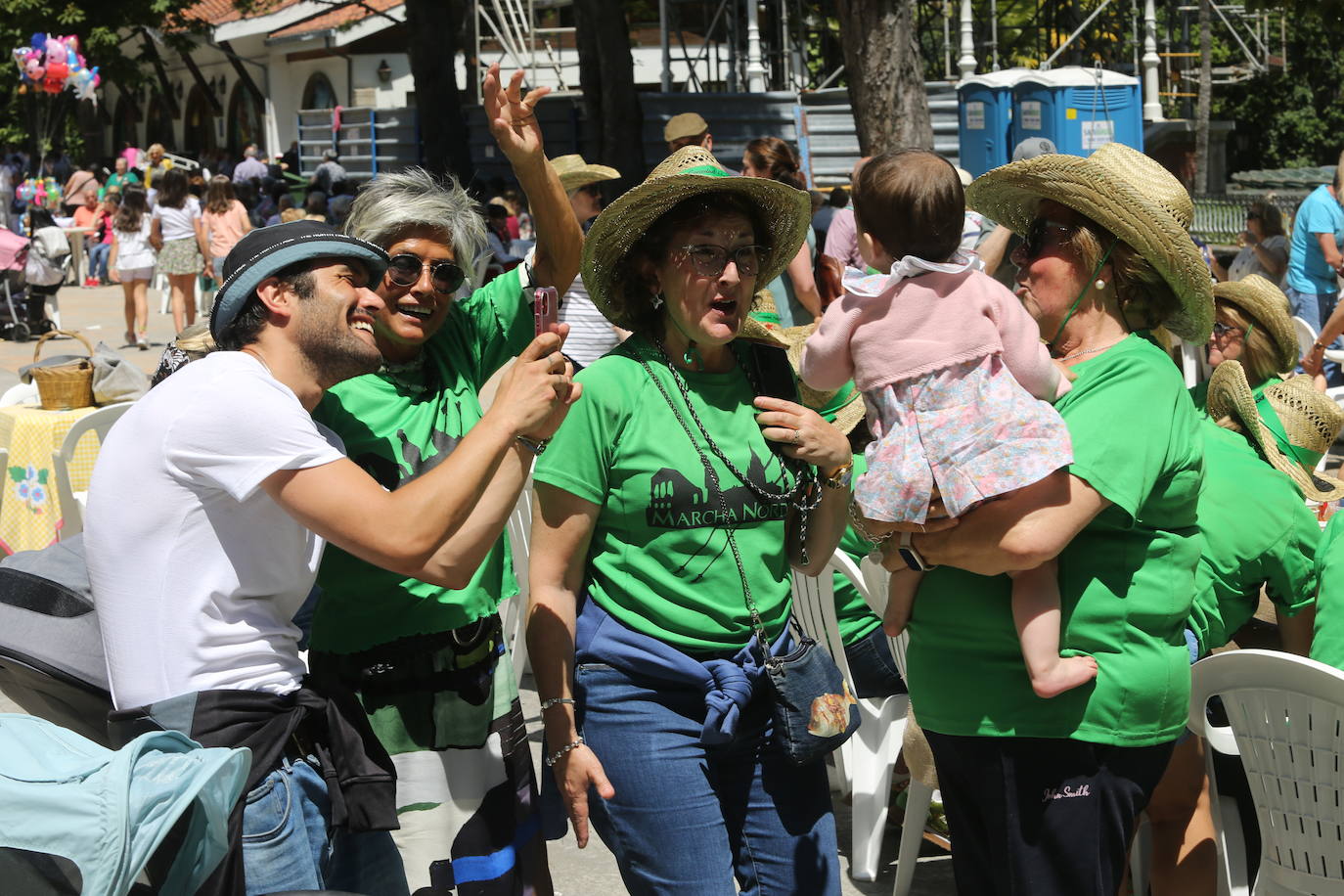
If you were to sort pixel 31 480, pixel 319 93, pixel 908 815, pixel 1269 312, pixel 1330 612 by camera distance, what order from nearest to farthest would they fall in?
1. pixel 1330 612
2. pixel 908 815
3. pixel 1269 312
4. pixel 31 480
5. pixel 319 93

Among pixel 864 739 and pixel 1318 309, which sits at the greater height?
pixel 1318 309

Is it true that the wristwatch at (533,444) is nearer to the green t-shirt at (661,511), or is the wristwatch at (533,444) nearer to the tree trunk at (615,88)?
the green t-shirt at (661,511)

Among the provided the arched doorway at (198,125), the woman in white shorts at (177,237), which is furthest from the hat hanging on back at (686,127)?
the arched doorway at (198,125)

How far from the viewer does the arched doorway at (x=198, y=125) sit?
46562 millimetres

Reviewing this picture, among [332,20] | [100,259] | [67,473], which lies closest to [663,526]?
[67,473]

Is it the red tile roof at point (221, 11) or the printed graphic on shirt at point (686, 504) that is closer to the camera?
the printed graphic on shirt at point (686, 504)

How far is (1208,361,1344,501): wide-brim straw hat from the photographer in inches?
158

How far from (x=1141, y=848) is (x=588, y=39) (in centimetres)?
1679

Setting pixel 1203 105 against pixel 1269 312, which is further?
pixel 1203 105

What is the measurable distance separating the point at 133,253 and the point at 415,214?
13.3 m

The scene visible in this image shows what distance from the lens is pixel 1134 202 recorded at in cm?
261

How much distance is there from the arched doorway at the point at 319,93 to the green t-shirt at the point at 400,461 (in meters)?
37.7

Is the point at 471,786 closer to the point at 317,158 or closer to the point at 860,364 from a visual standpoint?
the point at 860,364

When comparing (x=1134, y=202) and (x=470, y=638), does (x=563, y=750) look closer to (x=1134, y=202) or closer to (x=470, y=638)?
(x=470, y=638)
